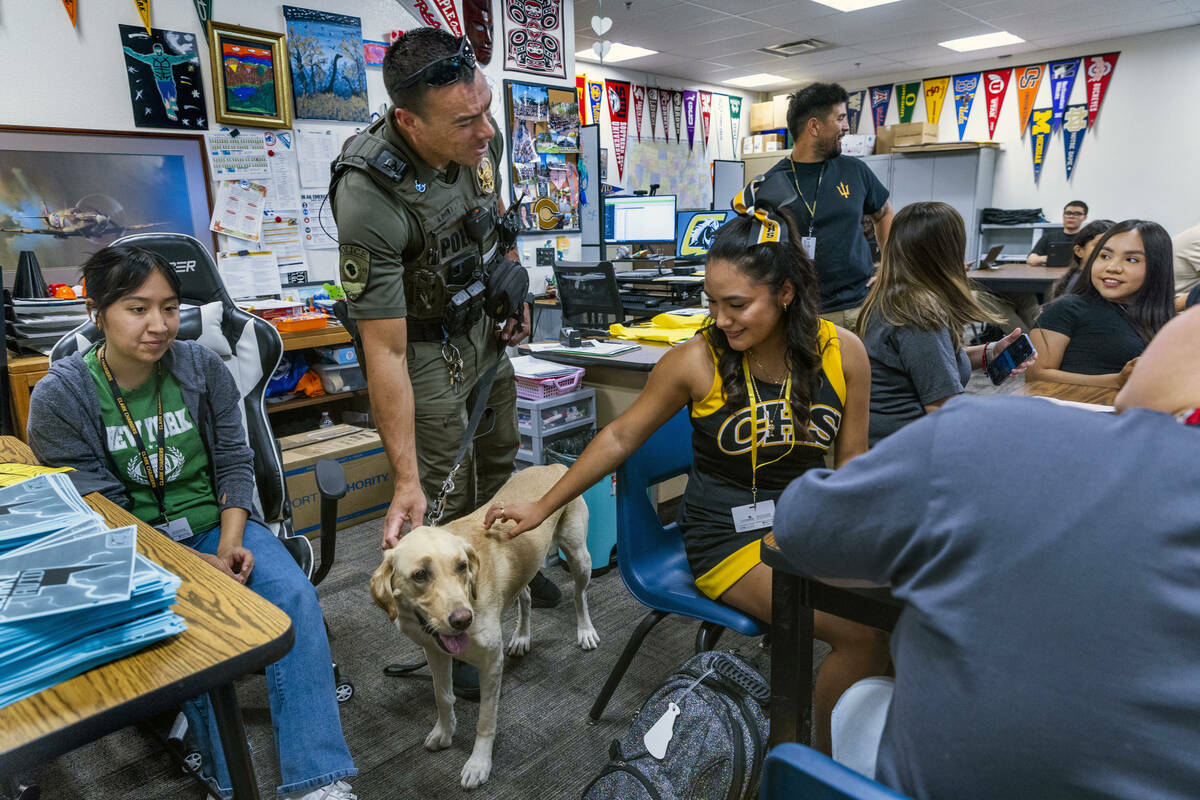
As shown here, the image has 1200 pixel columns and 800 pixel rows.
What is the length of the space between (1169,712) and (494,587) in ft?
4.45

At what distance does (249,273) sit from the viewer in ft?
11.8

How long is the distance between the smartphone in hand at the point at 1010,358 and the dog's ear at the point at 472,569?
1632 millimetres

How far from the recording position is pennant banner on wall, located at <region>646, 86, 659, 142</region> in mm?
8695

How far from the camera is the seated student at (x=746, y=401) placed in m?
1.56

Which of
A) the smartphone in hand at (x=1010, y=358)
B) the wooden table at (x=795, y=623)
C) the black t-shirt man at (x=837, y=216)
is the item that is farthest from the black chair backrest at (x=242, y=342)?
the black t-shirt man at (x=837, y=216)

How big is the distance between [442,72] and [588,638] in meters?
1.69

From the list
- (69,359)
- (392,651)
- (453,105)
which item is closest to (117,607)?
(69,359)

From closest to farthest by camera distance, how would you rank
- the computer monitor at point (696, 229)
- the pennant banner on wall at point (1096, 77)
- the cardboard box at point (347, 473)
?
the cardboard box at point (347, 473) < the computer monitor at point (696, 229) < the pennant banner on wall at point (1096, 77)

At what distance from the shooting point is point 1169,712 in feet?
1.87

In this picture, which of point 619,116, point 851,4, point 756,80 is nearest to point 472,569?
point 851,4

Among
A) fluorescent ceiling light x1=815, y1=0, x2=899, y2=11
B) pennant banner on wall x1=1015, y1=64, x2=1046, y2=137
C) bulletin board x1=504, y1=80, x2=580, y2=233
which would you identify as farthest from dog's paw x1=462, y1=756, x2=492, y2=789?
pennant banner on wall x1=1015, y1=64, x2=1046, y2=137

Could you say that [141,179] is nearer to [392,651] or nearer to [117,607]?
[392,651]

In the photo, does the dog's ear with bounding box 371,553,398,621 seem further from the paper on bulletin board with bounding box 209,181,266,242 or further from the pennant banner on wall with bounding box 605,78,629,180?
the pennant banner on wall with bounding box 605,78,629,180

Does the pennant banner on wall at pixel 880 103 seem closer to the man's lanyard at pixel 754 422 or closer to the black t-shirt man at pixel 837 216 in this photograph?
the black t-shirt man at pixel 837 216
